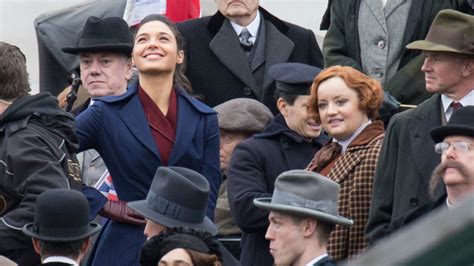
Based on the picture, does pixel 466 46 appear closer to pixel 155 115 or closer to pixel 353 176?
pixel 353 176

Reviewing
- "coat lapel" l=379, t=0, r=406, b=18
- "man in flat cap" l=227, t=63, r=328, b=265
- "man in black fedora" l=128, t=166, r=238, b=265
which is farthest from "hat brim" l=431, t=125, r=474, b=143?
"coat lapel" l=379, t=0, r=406, b=18

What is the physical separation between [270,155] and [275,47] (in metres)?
1.76

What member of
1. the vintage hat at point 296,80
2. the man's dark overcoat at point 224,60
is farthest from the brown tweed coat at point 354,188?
the man's dark overcoat at point 224,60

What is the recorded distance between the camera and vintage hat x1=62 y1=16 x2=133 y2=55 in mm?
7199

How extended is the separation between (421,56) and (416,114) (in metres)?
1.63

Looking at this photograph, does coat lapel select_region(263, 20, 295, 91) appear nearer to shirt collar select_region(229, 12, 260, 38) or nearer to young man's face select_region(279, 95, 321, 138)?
shirt collar select_region(229, 12, 260, 38)

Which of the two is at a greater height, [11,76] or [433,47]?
[433,47]

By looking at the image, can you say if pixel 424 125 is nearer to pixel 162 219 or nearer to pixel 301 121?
pixel 301 121

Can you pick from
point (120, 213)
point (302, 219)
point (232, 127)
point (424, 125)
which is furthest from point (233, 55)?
point (302, 219)

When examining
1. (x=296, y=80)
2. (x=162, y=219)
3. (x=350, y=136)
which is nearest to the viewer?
(x=162, y=219)

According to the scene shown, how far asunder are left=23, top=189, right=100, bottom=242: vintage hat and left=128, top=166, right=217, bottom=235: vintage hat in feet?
1.27

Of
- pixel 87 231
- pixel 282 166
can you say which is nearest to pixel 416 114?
pixel 282 166

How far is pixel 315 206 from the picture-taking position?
4.72 metres

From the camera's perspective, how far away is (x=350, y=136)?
6.09m
